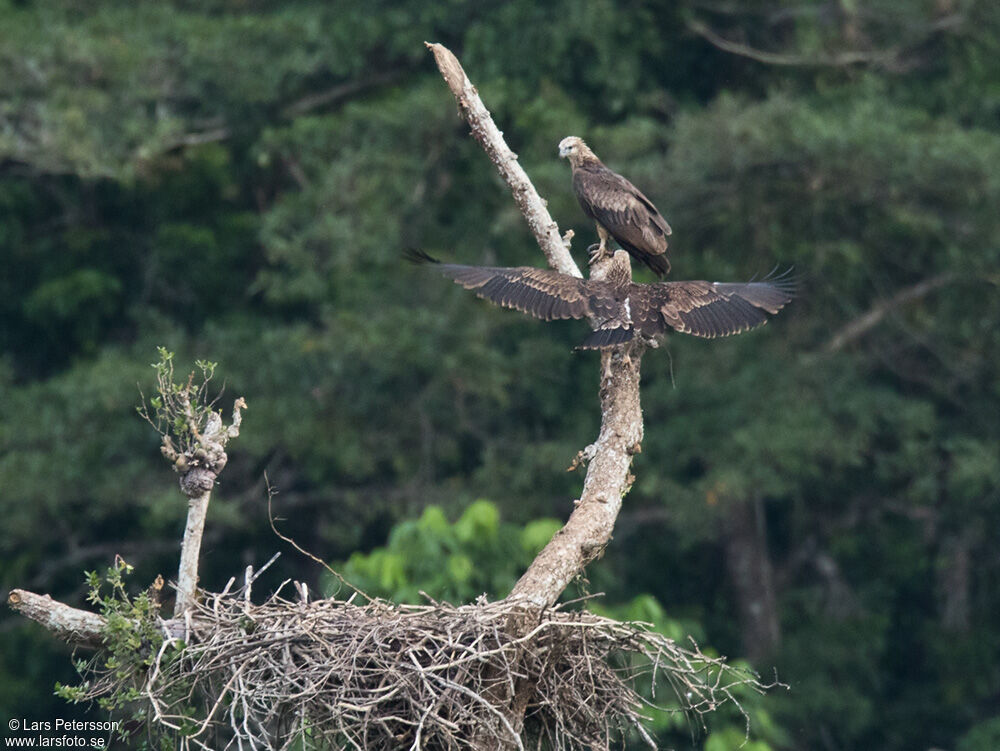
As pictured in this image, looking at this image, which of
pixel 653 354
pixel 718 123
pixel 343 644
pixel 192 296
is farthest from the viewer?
pixel 192 296

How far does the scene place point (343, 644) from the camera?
17.9ft

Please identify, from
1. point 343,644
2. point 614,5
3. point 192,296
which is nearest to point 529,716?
point 343,644

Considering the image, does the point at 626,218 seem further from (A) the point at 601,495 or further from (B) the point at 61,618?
(B) the point at 61,618

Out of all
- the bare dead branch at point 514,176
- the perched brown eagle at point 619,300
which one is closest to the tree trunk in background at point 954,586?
the perched brown eagle at point 619,300

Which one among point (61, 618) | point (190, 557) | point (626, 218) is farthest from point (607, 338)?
point (61, 618)

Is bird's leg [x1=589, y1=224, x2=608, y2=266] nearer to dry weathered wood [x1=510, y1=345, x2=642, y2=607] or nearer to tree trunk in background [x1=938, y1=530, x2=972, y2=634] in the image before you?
dry weathered wood [x1=510, y1=345, x2=642, y2=607]

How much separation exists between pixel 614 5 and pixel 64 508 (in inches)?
280

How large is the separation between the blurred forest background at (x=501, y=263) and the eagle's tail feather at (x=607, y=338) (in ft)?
20.9

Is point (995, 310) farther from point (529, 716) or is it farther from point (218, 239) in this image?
point (529, 716)

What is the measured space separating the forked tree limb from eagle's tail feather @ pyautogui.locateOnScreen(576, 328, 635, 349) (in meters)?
0.08

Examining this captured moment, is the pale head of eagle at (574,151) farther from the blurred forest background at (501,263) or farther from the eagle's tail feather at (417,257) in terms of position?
the blurred forest background at (501,263)

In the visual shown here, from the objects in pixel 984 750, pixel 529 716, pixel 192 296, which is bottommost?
pixel 984 750

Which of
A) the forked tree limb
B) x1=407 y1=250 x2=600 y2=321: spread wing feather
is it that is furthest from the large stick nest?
x1=407 y1=250 x2=600 y2=321: spread wing feather

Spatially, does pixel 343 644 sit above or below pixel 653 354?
above
